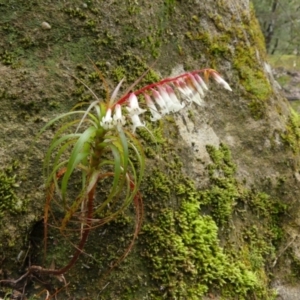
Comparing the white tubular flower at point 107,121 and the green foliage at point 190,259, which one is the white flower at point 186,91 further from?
the green foliage at point 190,259

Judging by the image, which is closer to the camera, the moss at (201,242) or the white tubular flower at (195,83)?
the white tubular flower at (195,83)

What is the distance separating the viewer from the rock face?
213 centimetres

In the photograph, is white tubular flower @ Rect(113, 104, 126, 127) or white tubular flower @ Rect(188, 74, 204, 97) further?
white tubular flower @ Rect(188, 74, 204, 97)

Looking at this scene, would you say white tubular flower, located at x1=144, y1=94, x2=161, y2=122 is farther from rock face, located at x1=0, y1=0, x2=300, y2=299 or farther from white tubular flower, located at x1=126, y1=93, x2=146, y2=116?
rock face, located at x1=0, y1=0, x2=300, y2=299

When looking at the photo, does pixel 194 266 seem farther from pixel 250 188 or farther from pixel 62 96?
pixel 62 96

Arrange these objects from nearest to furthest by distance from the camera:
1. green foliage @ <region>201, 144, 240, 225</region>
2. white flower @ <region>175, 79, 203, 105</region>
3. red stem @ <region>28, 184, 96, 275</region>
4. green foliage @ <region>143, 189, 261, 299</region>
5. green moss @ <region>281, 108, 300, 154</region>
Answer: white flower @ <region>175, 79, 203, 105</region> < red stem @ <region>28, 184, 96, 275</region> < green foliage @ <region>143, 189, 261, 299</region> < green foliage @ <region>201, 144, 240, 225</region> < green moss @ <region>281, 108, 300, 154</region>

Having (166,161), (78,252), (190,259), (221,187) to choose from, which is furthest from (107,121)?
(221,187)

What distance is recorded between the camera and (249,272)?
251 cm

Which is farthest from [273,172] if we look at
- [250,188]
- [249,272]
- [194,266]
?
[194,266]

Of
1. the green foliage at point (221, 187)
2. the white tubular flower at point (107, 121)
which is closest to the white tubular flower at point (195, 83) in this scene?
the white tubular flower at point (107, 121)

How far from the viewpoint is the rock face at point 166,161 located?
2.13 meters

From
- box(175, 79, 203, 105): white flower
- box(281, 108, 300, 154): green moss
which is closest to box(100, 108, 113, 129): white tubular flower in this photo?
box(175, 79, 203, 105): white flower

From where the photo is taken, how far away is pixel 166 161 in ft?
8.20

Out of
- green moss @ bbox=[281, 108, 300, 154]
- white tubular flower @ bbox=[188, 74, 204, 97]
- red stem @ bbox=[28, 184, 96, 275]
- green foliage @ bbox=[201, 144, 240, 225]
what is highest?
white tubular flower @ bbox=[188, 74, 204, 97]
